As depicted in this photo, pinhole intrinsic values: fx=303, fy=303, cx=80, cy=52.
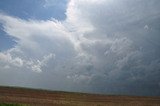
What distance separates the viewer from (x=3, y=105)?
116 ft

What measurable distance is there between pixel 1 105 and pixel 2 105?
13 cm

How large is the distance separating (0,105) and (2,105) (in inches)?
12.0

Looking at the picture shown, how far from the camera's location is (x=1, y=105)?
116ft

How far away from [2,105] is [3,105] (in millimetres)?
119

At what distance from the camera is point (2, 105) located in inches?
1393

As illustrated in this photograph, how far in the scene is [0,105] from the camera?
3512cm

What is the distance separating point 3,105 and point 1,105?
0.82 feet

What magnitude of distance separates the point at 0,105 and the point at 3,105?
42 cm

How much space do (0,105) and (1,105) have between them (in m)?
0.18
